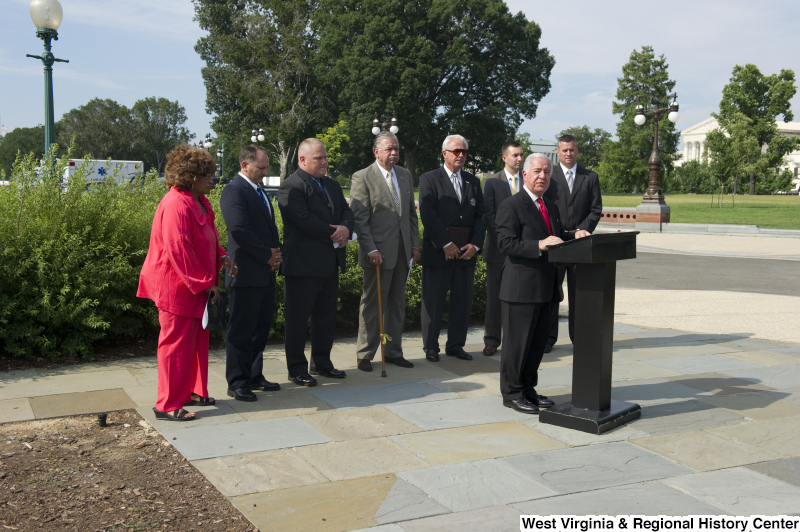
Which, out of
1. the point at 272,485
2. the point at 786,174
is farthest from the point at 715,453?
the point at 786,174

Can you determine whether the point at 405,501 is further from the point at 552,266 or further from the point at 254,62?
the point at 254,62

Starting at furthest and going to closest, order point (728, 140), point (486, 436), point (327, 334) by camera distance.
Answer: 1. point (728, 140)
2. point (327, 334)
3. point (486, 436)

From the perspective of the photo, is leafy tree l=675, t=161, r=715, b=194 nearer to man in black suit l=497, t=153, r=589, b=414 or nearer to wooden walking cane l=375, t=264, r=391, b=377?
wooden walking cane l=375, t=264, r=391, b=377

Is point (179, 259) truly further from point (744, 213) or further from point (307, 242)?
point (744, 213)

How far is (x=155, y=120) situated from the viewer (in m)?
86.4

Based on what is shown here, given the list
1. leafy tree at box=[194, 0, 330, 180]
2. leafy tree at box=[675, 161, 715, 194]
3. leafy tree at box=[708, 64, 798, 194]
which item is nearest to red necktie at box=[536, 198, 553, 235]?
leafy tree at box=[194, 0, 330, 180]

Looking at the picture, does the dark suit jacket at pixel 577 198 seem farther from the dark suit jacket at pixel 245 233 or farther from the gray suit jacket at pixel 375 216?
the dark suit jacket at pixel 245 233

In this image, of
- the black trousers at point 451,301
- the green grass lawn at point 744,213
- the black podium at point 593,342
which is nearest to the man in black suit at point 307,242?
the black trousers at point 451,301

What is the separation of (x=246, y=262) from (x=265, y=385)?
3.38ft

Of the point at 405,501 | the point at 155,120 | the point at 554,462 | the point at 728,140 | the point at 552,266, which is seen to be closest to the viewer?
the point at 405,501

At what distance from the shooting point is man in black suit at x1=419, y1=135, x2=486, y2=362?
723cm

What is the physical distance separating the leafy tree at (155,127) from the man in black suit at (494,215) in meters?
82.1

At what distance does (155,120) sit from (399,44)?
4825 cm

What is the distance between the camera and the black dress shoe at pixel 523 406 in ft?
17.9
